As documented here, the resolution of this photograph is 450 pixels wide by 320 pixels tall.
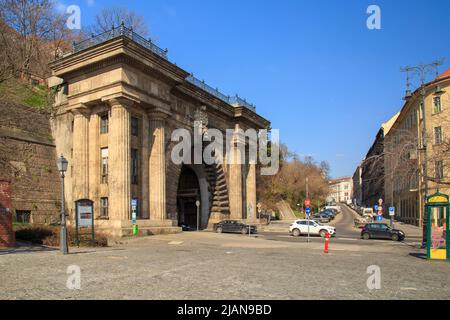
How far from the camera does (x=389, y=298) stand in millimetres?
8672

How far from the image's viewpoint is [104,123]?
102 ft

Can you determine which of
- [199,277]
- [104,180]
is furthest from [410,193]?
[199,277]

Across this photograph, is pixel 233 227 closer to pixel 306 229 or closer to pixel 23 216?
pixel 306 229

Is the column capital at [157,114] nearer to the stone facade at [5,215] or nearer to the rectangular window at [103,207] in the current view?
the rectangular window at [103,207]

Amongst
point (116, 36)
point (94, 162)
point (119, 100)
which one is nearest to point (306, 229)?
point (94, 162)

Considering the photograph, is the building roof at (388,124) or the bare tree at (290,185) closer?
the bare tree at (290,185)

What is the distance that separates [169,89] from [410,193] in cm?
3934

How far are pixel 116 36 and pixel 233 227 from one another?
20.5 metres

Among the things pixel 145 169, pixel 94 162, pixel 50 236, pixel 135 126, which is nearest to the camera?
pixel 50 236

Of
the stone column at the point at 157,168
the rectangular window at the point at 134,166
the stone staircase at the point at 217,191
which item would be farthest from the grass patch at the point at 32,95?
the stone staircase at the point at 217,191

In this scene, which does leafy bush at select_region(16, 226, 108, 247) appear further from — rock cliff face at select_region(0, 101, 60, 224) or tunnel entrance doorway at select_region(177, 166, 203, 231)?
tunnel entrance doorway at select_region(177, 166, 203, 231)

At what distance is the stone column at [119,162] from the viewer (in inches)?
1117

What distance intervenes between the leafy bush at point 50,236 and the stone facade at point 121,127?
18.8 feet
